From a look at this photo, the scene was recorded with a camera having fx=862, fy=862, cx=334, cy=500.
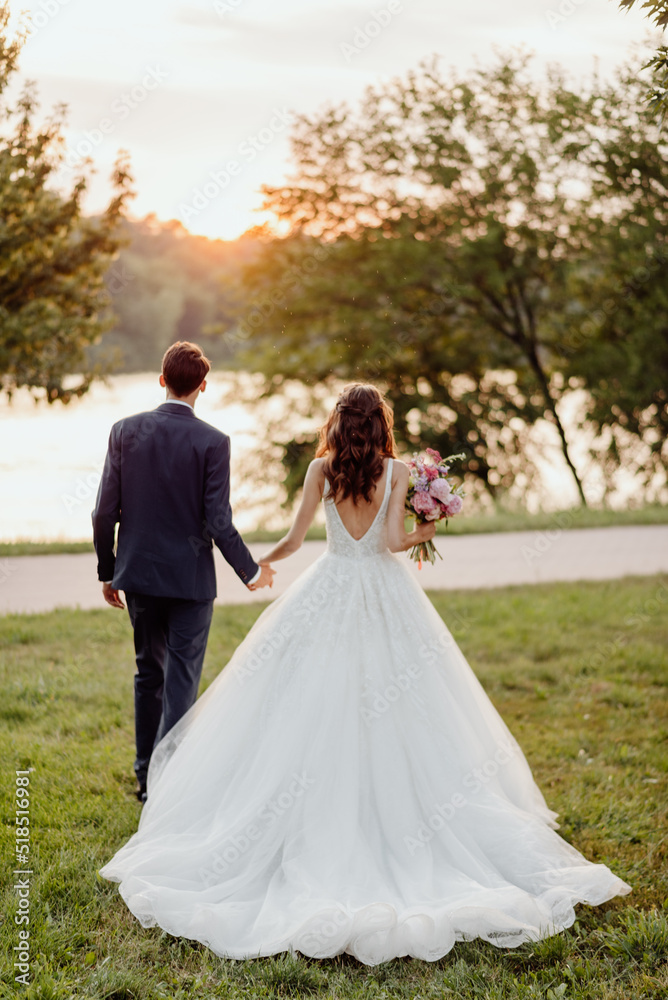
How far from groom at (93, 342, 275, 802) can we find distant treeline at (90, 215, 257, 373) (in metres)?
26.1

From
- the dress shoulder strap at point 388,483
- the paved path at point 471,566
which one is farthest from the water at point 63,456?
the dress shoulder strap at point 388,483

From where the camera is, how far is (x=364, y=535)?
146 inches

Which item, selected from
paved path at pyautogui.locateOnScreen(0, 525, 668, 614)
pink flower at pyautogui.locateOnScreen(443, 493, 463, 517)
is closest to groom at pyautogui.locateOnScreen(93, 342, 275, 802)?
pink flower at pyautogui.locateOnScreen(443, 493, 463, 517)

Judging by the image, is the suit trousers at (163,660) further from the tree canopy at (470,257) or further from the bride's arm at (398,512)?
the tree canopy at (470,257)

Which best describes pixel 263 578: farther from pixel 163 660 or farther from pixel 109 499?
pixel 109 499

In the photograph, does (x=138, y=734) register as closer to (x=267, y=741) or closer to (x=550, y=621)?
(x=267, y=741)

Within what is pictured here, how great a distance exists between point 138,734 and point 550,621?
386 centimetres

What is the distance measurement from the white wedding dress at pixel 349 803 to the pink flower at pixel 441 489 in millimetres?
205

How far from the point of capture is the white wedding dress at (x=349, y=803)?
2.93 meters

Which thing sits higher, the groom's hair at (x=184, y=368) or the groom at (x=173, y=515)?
the groom's hair at (x=184, y=368)

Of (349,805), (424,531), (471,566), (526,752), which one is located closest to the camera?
(349,805)

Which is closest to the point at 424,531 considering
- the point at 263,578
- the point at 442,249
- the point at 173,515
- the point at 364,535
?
the point at 364,535

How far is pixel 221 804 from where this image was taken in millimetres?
3391

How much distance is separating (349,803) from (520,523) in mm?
7711
